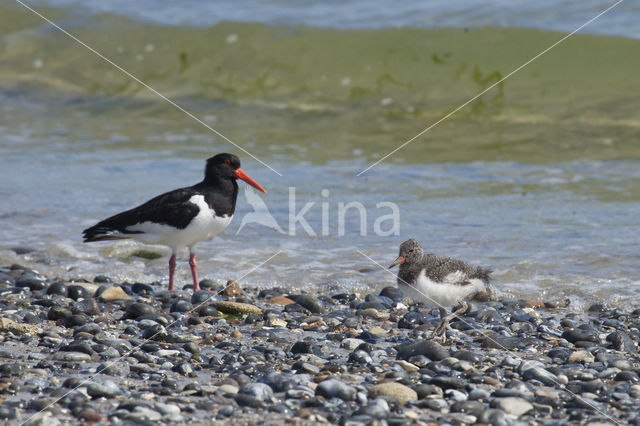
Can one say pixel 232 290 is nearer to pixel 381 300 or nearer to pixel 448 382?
pixel 381 300

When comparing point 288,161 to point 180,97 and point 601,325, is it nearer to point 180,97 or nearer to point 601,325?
point 180,97

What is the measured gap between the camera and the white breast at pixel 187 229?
22.3ft

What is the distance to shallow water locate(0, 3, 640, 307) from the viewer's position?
753 cm

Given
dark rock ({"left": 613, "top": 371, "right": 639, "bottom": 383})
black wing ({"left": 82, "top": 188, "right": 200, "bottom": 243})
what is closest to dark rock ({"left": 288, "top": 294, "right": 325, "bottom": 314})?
black wing ({"left": 82, "top": 188, "right": 200, "bottom": 243})

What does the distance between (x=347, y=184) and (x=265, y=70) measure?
703 cm

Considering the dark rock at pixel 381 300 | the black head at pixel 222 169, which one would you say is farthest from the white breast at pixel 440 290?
the black head at pixel 222 169

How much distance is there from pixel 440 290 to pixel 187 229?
235 cm

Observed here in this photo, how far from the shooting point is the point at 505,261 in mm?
7164

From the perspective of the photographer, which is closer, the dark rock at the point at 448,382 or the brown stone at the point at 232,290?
the dark rock at the point at 448,382

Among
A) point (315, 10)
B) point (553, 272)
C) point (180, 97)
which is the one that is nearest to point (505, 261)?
point (553, 272)

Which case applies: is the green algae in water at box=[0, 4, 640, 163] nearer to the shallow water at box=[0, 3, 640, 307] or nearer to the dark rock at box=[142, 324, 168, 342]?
the shallow water at box=[0, 3, 640, 307]

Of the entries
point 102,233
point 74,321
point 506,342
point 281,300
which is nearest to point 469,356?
point 506,342

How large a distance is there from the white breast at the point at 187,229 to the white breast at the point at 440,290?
6.37ft

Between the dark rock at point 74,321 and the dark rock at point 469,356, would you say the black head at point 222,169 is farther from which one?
the dark rock at point 469,356
